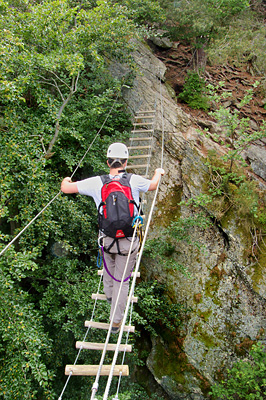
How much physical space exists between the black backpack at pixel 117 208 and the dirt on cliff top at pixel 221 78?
6636 millimetres

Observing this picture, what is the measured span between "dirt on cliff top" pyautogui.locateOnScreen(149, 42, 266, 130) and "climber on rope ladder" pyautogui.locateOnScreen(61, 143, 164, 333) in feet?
21.3

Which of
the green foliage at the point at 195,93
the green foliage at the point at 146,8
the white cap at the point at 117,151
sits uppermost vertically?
the green foliage at the point at 146,8

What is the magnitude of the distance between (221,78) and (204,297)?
7.74m

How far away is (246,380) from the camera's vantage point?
5.04 metres

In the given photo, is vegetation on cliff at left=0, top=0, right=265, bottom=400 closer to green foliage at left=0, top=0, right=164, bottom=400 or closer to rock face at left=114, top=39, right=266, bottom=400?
green foliage at left=0, top=0, right=164, bottom=400

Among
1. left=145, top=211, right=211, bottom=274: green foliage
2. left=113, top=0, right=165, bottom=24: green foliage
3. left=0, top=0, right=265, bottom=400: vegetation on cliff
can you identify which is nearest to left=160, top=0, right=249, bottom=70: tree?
left=113, top=0, right=165, bottom=24: green foliage

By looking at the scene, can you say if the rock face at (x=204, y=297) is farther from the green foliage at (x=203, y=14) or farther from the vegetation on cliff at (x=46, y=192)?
the green foliage at (x=203, y=14)

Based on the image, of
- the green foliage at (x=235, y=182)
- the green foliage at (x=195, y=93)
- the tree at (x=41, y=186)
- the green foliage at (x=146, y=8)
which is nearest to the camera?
the tree at (x=41, y=186)

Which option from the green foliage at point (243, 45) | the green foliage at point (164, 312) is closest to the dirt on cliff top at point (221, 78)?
the green foliage at point (243, 45)

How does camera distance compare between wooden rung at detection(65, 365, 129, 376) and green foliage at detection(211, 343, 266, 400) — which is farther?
green foliage at detection(211, 343, 266, 400)

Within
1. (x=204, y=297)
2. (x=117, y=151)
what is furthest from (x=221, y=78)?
(x=117, y=151)

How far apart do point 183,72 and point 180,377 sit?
948cm

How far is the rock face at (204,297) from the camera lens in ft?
18.3

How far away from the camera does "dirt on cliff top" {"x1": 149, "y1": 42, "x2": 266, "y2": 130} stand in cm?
915
